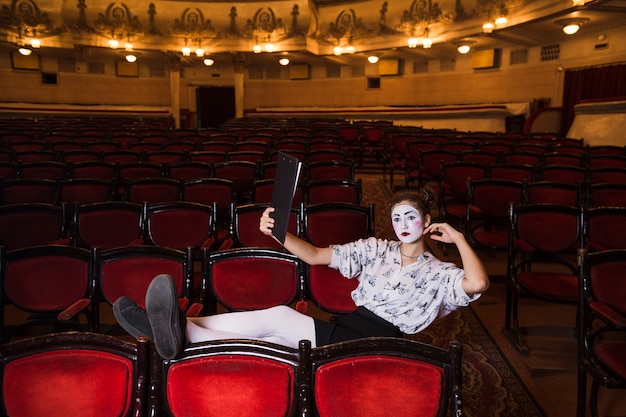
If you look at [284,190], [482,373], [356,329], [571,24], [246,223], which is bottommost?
[482,373]

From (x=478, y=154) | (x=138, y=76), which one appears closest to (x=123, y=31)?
(x=138, y=76)

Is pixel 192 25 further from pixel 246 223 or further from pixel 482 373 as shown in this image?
pixel 482 373

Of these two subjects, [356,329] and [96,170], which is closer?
[356,329]

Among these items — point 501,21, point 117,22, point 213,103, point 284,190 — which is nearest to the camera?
point 284,190

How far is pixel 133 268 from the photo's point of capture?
2764mm

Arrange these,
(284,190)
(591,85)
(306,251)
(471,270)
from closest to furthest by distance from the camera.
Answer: (284,190) → (471,270) → (306,251) → (591,85)

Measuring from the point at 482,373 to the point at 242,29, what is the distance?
57.2 feet

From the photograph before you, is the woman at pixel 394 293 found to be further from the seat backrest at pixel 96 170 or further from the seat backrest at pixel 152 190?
the seat backrest at pixel 96 170

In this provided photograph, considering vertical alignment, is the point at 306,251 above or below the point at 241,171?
below

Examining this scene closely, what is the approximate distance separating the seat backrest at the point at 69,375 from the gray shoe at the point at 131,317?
187mm

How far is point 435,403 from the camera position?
1578mm

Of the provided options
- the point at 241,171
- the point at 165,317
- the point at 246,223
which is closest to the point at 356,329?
the point at 165,317

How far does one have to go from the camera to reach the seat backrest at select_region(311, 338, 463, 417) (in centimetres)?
157

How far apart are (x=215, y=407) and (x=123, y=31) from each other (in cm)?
1821
